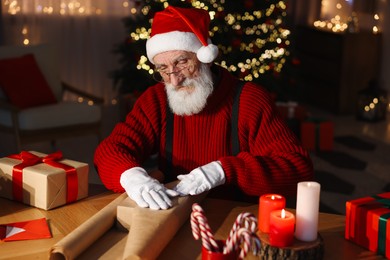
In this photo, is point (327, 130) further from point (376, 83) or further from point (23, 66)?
point (23, 66)

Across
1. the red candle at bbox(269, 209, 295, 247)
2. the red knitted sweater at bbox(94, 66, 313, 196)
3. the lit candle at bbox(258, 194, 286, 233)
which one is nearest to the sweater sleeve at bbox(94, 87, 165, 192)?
the red knitted sweater at bbox(94, 66, 313, 196)

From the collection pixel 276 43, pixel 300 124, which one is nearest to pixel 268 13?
pixel 276 43

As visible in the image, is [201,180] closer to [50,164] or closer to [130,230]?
[130,230]

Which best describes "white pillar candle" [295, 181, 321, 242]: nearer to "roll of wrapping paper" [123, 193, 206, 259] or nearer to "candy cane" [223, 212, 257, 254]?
"candy cane" [223, 212, 257, 254]

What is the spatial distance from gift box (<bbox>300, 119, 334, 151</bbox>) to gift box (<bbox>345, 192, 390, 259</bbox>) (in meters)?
3.33

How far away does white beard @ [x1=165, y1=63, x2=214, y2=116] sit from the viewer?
2270mm

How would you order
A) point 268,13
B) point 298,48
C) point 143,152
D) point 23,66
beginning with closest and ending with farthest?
point 143,152, point 23,66, point 268,13, point 298,48

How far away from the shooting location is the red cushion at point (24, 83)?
4516 millimetres

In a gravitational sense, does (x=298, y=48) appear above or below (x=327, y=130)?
above

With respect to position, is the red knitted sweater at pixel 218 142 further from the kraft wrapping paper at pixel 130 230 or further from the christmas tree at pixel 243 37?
the christmas tree at pixel 243 37

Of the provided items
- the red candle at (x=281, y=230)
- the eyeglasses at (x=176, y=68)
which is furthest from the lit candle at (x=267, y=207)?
the eyeglasses at (x=176, y=68)

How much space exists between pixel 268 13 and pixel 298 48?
1.96 m

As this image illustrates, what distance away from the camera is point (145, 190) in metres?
1.87

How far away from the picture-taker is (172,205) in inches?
72.1
